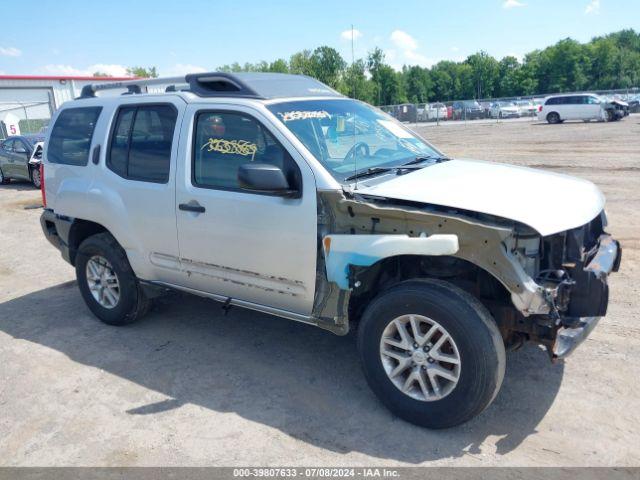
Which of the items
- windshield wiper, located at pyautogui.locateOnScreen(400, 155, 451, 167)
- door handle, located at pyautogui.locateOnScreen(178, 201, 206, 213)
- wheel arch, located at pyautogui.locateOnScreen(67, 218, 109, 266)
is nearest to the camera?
door handle, located at pyautogui.locateOnScreen(178, 201, 206, 213)

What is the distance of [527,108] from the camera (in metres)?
44.6

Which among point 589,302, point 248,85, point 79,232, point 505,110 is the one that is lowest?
point 589,302

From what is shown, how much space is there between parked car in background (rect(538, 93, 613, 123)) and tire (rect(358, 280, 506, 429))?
32.9 meters

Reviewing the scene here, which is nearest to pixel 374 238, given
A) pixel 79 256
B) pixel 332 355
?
pixel 332 355

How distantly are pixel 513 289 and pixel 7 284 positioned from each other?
6.39 m

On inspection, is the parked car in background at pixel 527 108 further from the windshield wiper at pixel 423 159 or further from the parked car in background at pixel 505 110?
the windshield wiper at pixel 423 159

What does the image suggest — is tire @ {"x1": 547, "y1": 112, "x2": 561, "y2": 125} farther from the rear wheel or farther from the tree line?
the tree line

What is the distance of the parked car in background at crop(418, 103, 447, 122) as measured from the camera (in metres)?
47.1

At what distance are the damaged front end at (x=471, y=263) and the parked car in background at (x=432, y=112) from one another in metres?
45.2

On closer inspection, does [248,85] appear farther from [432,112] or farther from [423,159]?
[432,112]

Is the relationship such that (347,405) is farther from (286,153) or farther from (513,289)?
(286,153)

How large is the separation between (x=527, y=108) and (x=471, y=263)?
45171 millimetres

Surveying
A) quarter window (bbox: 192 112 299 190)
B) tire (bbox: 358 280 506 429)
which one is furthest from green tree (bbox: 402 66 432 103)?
tire (bbox: 358 280 506 429)

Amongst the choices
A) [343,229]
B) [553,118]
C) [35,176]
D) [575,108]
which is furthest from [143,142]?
[553,118]
